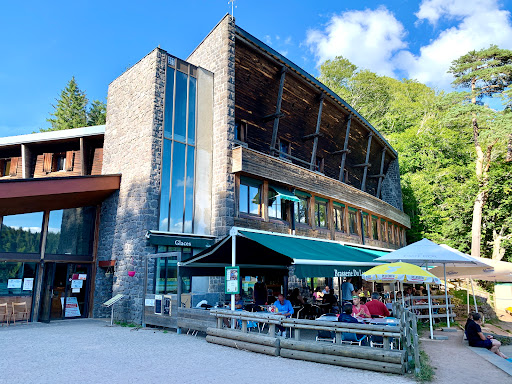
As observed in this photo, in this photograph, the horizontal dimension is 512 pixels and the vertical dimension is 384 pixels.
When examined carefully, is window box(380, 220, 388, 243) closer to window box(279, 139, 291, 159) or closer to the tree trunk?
the tree trunk

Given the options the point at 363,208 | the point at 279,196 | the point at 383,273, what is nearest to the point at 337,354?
the point at 383,273

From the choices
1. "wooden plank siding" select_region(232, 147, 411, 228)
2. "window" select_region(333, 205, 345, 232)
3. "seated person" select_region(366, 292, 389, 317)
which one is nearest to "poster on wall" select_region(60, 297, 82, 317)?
"wooden plank siding" select_region(232, 147, 411, 228)

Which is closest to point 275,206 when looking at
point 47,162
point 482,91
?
point 47,162

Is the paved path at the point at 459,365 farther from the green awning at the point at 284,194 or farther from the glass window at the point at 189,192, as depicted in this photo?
the glass window at the point at 189,192

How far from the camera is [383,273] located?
9.62 meters

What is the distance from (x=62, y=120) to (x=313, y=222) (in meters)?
34.6

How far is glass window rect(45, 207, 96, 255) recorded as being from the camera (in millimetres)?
14500

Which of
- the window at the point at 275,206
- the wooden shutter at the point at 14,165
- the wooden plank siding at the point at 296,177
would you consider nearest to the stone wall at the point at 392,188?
the wooden plank siding at the point at 296,177

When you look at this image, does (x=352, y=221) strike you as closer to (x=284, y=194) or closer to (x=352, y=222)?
(x=352, y=222)

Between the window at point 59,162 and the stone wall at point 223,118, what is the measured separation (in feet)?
27.0

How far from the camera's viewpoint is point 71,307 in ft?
48.0

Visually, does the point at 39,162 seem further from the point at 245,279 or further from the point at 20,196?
the point at 245,279

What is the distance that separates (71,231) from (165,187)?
438cm

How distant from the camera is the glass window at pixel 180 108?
15.1 meters
